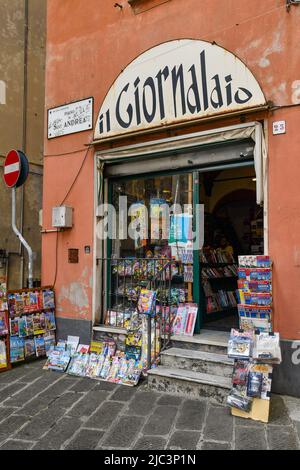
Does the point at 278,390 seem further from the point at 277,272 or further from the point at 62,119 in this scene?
the point at 62,119

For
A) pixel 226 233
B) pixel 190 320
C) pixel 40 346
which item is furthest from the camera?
pixel 226 233

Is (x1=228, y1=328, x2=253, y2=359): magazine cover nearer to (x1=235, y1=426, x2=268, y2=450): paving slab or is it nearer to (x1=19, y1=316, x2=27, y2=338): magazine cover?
(x1=235, y1=426, x2=268, y2=450): paving slab

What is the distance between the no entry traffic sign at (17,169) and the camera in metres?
5.96

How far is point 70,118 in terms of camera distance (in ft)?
20.7

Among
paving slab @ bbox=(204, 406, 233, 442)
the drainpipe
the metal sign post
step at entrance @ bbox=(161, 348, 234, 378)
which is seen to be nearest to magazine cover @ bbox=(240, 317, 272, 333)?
step at entrance @ bbox=(161, 348, 234, 378)

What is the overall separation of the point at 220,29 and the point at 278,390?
14.4 ft

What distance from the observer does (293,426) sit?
3.54 meters

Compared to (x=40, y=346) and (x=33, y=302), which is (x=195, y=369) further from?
(x=33, y=302)

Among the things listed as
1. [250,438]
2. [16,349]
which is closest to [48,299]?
[16,349]

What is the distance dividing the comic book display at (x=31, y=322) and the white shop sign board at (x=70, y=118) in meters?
2.57

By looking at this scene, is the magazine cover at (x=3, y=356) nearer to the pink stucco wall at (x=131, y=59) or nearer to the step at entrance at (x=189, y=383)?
the pink stucco wall at (x=131, y=59)

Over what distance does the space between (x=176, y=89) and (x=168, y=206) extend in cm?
167

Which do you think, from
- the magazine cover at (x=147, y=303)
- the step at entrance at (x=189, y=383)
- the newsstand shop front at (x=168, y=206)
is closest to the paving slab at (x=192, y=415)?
the step at entrance at (x=189, y=383)

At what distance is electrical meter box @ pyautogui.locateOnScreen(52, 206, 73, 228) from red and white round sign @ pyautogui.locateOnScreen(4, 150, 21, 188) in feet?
2.39
